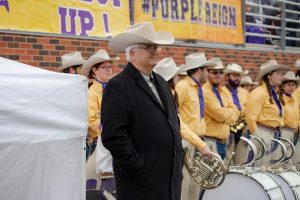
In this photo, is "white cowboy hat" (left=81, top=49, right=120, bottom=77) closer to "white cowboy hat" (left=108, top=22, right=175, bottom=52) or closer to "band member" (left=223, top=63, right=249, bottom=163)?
"white cowboy hat" (left=108, top=22, right=175, bottom=52)

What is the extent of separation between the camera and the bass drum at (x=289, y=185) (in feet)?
19.6

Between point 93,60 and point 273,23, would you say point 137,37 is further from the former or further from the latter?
point 273,23

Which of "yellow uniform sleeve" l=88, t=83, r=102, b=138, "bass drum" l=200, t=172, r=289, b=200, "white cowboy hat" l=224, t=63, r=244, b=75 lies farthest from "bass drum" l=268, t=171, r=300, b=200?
"white cowboy hat" l=224, t=63, r=244, b=75

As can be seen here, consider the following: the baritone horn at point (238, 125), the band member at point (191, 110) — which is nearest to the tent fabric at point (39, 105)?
the band member at point (191, 110)

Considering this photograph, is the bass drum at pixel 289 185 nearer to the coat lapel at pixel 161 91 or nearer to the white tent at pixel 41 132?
the coat lapel at pixel 161 91

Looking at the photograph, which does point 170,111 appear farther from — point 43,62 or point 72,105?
point 43,62

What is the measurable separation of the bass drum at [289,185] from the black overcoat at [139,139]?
2.12 meters

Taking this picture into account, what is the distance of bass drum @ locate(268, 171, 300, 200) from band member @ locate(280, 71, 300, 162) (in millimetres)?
2109

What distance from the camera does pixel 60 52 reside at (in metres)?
7.71

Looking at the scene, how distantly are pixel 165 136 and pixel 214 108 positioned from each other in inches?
130

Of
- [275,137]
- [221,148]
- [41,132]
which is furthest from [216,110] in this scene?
[41,132]

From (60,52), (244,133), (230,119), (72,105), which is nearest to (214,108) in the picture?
(230,119)

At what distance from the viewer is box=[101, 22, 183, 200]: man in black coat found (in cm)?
403

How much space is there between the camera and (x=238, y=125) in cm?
844
